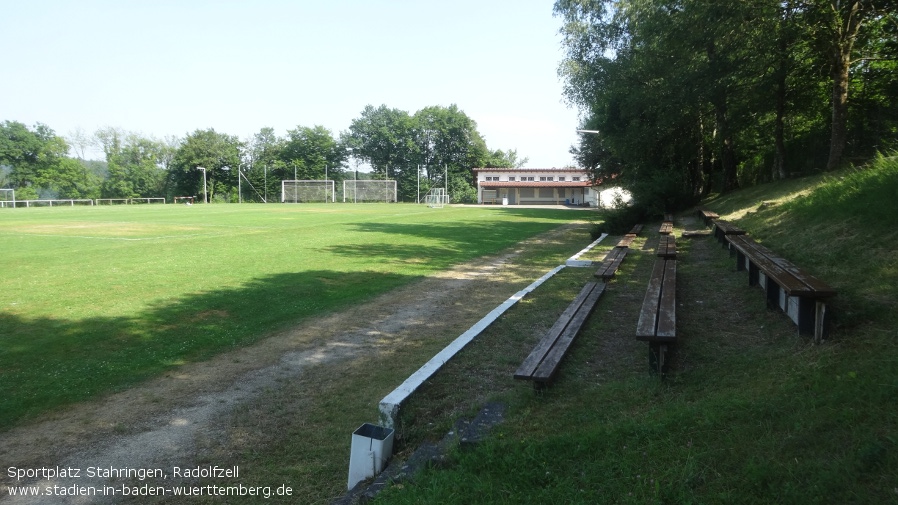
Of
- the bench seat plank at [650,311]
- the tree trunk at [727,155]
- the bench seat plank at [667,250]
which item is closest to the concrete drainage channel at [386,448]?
the bench seat plank at [650,311]

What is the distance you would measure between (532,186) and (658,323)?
82207 mm

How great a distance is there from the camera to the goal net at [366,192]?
83938 mm

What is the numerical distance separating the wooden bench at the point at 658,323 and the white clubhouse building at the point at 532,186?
253ft

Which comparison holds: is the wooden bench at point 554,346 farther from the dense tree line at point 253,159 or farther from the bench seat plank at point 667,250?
the dense tree line at point 253,159

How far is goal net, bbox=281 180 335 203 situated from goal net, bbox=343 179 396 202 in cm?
244

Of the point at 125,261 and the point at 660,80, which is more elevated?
the point at 660,80

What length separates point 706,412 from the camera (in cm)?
359

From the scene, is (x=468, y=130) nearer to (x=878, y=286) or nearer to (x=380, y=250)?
(x=380, y=250)

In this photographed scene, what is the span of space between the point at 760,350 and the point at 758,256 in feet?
7.70

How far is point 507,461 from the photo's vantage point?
3.44m

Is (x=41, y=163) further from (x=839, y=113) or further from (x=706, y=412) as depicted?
(x=706, y=412)

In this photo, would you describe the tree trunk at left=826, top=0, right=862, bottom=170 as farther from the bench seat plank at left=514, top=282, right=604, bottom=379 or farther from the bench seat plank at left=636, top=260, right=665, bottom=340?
the bench seat plank at left=514, top=282, right=604, bottom=379

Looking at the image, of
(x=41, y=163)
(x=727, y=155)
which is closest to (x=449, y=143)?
(x=41, y=163)

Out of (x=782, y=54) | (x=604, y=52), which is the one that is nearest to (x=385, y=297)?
(x=782, y=54)
